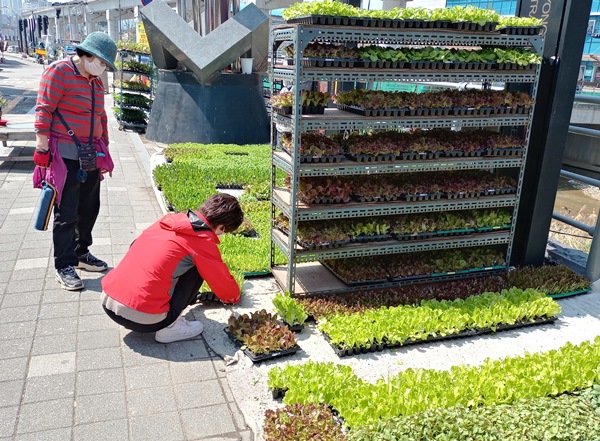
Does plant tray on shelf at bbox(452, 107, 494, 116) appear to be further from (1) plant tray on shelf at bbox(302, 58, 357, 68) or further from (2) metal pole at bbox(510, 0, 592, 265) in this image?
(1) plant tray on shelf at bbox(302, 58, 357, 68)

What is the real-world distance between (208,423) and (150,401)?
55cm

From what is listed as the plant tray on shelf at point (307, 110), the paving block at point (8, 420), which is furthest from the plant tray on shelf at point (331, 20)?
the paving block at point (8, 420)

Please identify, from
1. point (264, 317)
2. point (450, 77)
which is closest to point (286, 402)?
point (264, 317)

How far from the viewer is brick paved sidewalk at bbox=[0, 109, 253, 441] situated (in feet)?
12.4

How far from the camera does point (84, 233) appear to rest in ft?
20.7

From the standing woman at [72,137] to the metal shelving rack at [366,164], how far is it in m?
2.03

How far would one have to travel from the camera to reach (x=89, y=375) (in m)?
4.37

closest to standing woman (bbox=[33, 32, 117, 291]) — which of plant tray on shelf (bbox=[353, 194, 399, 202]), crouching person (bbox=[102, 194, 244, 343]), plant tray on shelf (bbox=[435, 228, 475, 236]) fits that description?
crouching person (bbox=[102, 194, 244, 343])

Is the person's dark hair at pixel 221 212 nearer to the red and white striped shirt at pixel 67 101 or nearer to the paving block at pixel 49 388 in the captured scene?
the paving block at pixel 49 388

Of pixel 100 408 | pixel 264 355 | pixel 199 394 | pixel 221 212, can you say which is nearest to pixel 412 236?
pixel 264 355

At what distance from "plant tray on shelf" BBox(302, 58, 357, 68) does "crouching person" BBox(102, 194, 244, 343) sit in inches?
69.4

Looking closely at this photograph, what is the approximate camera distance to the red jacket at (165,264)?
451 cm

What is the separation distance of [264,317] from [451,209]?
285 cm

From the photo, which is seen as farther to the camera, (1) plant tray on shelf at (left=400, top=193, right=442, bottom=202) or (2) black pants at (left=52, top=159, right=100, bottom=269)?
(1) plant tray on shelf at (left=400, top=193, right=442, bottom=202)
